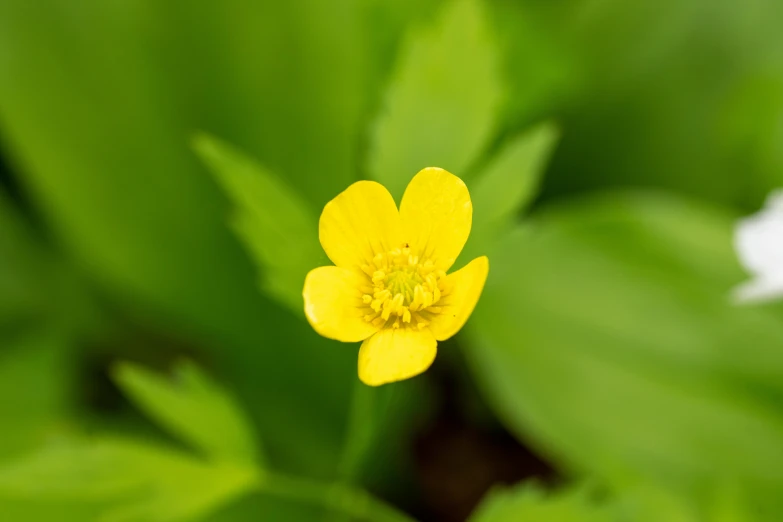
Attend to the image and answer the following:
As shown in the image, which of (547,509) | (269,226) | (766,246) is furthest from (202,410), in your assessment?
(766,246)

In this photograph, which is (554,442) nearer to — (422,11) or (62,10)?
(422,11)

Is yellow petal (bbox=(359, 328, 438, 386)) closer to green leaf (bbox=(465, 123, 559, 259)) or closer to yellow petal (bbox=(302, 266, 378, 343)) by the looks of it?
yellow petal (bbox=(302, 266, 378, 343))

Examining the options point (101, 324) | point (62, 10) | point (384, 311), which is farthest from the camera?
point (101, 324)

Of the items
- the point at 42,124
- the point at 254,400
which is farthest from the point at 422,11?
the point at 254,400

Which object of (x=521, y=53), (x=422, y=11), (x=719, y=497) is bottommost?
(x=719, y=497)

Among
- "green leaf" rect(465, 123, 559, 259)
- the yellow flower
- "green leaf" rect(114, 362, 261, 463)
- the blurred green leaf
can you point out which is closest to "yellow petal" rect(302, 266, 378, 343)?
the yellow flower

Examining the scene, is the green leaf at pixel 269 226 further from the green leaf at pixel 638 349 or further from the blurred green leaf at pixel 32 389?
the blurred green leaf at pixel 32 389

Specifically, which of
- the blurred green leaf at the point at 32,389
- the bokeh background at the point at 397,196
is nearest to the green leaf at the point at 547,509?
the bokeh background at the point at 397,196
